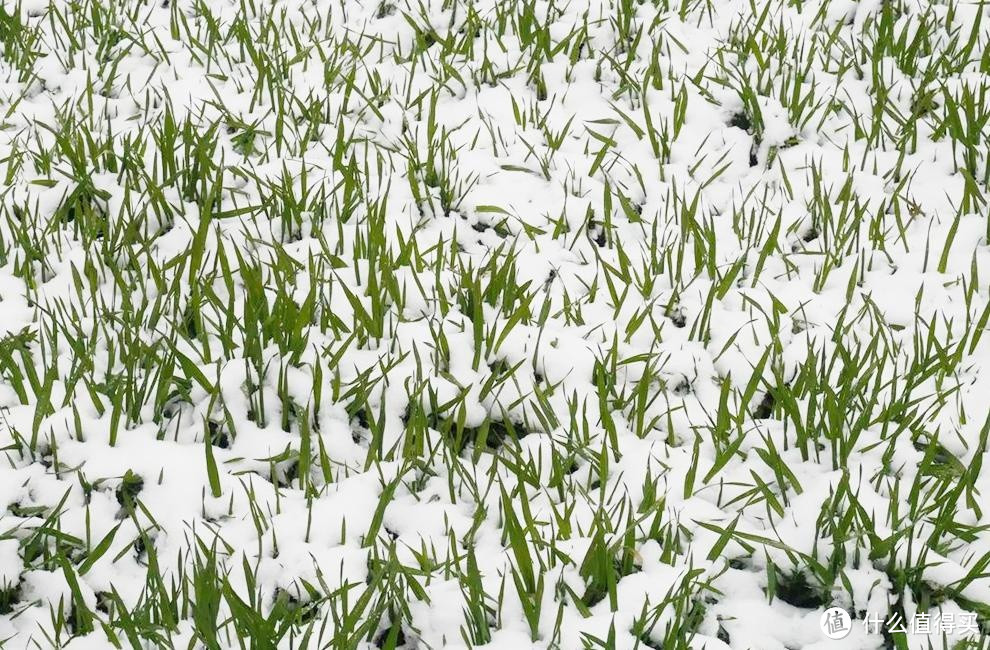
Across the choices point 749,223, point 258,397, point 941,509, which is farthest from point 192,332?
point 941,509

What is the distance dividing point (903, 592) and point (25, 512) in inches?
72.2

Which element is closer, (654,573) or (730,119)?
(654,573)

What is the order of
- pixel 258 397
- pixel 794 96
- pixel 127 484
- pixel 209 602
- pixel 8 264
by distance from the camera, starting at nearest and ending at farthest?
pixel 209 602 < pixel 127 484 < pixel 258 397 < pixel 8 264 < pixel 794 96

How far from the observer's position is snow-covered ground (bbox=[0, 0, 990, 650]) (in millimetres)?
1984

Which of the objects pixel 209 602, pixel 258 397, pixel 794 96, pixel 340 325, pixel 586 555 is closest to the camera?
pixel 209 602

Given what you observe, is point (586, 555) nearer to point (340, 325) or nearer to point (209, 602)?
point (209, 602)

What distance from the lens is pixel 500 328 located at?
8.52 ft

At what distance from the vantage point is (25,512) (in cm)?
211

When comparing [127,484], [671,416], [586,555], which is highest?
[671,416]

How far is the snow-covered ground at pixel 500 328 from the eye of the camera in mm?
1984

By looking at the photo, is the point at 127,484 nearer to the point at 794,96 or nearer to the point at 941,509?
the point at 941,509

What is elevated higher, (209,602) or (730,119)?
(730,119)

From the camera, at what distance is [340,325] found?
8.39ft

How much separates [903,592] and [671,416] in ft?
2.14
